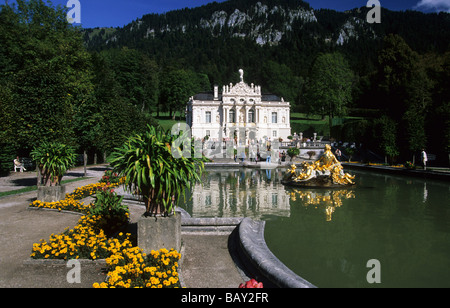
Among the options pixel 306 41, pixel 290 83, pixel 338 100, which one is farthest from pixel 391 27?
pixel 338 100

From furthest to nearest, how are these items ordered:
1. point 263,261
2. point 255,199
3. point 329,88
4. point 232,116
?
1. point 232,116
2. point 329,88
3. point 255,199
4. point 263,261

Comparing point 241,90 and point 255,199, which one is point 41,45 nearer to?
point 255,199

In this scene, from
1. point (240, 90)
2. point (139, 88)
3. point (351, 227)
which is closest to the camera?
point (351, 227)

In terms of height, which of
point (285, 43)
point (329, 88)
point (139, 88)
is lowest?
point (329, 88)

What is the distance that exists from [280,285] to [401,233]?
548cm

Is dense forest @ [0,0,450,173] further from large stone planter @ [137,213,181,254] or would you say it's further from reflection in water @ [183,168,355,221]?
large stone planter @ [137,213,181,254]

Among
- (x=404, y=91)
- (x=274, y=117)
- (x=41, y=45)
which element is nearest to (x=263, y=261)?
(x=41, y=45)

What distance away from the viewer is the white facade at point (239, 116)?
5616 cm

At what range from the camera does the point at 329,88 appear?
57.1m

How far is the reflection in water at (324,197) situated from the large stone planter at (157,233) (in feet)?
19.7

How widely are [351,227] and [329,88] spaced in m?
52.1

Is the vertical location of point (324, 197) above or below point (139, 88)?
below
